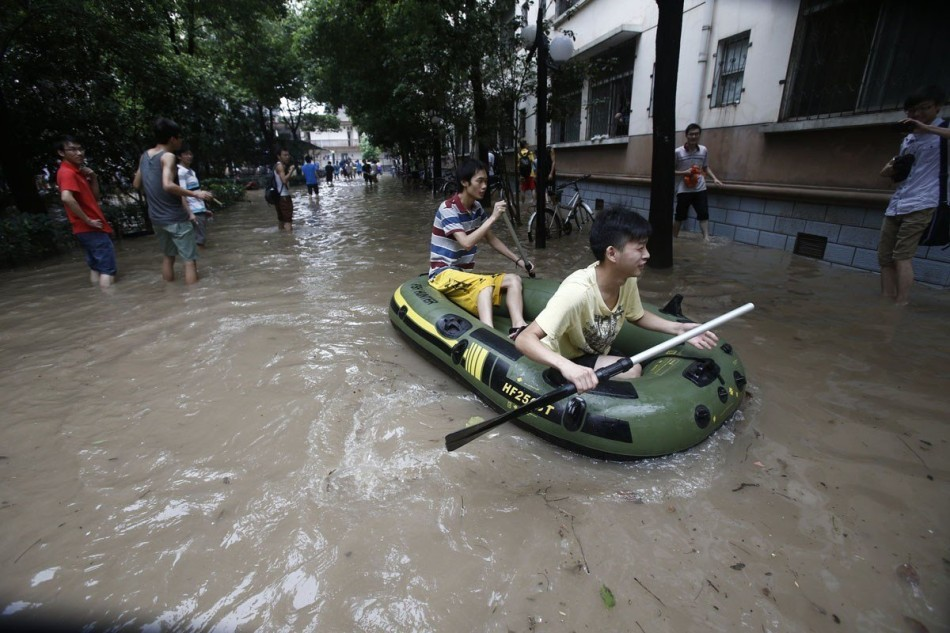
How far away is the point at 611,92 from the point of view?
9.84m

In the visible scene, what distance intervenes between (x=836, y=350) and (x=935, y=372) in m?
0.51

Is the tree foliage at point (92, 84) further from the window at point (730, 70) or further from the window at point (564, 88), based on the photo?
the window at point (730, 70)

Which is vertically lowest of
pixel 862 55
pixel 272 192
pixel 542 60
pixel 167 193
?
pixel 272 192

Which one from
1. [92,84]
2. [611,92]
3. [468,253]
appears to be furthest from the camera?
[611,92]

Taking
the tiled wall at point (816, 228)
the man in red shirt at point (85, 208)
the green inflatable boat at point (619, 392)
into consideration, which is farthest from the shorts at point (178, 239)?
the tiled wall at point (816, 228)

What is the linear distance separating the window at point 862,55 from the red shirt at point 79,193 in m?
8.05

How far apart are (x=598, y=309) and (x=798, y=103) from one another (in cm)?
561

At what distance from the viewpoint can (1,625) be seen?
4.98 ft

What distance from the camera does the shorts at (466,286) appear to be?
3281 mm

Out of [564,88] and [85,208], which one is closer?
[85,208]

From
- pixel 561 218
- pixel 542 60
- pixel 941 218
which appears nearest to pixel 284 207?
pixel 561 218

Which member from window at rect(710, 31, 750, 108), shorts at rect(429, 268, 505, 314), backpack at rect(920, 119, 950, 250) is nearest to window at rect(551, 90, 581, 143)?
window at rect(710, 31, 750, 108)

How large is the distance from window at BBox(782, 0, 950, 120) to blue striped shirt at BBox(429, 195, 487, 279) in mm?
4718

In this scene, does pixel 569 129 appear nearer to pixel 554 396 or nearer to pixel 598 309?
pixel 598 309
